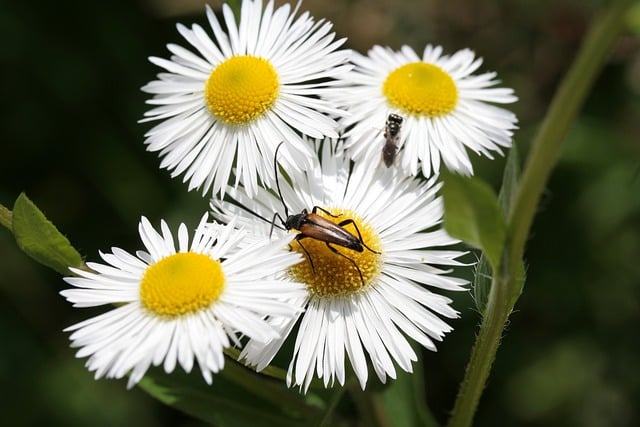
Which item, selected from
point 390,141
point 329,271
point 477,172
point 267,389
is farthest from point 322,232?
point 477,172

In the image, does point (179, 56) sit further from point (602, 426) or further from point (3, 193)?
point (602, 426)

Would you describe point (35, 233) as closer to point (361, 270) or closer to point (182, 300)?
point (182, 300)

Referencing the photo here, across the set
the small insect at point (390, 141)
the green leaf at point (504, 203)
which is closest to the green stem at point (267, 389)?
the green leaf at point (504, 203)

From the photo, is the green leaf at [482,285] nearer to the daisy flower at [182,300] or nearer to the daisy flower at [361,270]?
the daisy flower at [361,270]

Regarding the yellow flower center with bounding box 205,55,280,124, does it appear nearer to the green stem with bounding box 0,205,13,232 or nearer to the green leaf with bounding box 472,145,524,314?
the green stem with bounding box 0,205,13,232

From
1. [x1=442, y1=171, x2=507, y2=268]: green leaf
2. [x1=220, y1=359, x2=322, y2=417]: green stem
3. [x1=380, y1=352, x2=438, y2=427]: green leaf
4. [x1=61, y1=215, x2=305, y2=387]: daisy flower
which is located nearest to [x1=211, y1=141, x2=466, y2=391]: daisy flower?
[x1=61, y1=215, x2=305, y2=387]: daisy flower
